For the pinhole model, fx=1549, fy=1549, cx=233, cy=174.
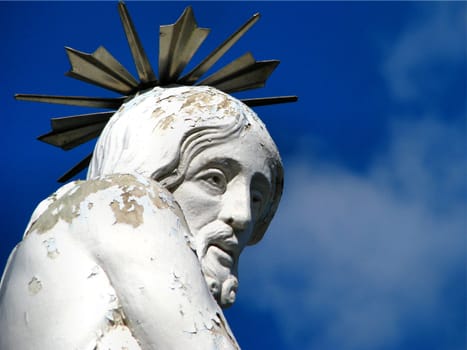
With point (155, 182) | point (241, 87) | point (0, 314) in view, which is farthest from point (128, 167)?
point (241, 87)

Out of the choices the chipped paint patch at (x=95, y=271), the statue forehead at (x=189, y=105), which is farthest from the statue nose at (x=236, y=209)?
the chipped paint patch at (x=95, y=271)

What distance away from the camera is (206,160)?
27.0ft

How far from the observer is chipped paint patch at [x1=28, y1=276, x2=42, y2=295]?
7.28m

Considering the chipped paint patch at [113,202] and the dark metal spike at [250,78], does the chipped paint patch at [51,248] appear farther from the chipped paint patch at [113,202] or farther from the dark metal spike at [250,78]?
the dark metal spike at [250,78]

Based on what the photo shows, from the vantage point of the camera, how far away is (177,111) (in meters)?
8.34

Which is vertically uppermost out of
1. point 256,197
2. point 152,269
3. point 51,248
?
point 51,248

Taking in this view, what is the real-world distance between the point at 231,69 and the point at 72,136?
1.06 metres

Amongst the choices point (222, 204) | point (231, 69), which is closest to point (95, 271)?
point (222, 204)

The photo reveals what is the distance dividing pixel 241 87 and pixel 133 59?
0.77 meters

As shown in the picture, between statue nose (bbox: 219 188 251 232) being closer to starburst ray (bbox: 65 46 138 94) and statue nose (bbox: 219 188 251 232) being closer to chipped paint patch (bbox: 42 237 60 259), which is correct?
chipped paint patch (bbox: 42 237 60 259)

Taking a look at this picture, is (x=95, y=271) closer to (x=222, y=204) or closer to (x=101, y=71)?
(x=222, y=204)

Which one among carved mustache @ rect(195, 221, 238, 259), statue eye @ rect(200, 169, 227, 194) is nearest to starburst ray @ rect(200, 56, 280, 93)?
statue eye @ rect(200, 169, 227, 194)

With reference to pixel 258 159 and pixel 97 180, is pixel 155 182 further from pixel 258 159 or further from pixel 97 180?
pixel 258 159

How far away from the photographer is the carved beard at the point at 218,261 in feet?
26.3
